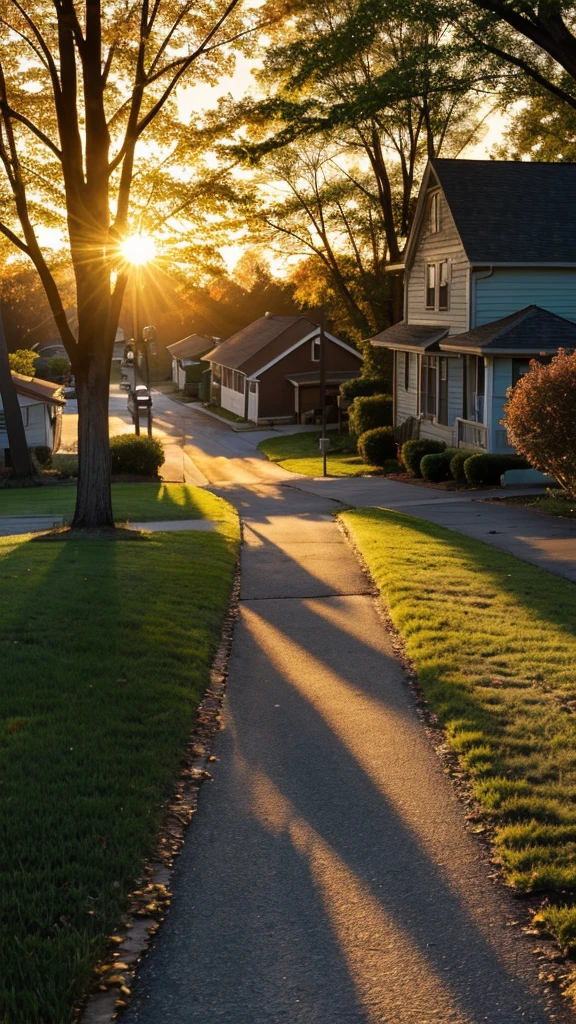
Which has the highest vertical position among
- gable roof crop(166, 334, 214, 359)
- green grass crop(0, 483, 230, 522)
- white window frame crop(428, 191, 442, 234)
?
white window frame crop(428, 191, 442, 234)

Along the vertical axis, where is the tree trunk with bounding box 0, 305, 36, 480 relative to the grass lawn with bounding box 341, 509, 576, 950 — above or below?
above

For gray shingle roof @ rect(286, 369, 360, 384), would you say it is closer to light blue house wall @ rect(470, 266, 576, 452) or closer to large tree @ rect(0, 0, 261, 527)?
light blue house wall @ rect(470, 266, 576, 452)

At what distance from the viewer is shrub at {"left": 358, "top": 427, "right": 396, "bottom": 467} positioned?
143 feet

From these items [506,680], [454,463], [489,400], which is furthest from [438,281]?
[506,680]

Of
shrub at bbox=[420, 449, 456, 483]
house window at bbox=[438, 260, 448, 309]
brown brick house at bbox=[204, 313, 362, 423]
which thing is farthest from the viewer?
brown brick house at bbox=[204, 313, 362, 423]

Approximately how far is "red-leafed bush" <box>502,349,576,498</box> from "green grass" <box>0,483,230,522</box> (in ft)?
23.8

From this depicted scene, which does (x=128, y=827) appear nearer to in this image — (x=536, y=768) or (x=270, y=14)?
(x=536, y=768)

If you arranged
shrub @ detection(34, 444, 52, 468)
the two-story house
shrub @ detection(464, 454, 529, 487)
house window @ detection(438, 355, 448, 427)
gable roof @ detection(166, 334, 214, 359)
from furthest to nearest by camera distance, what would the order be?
1. gable roof @ detection(166, 334, 214, 359)
2. shrub @ detection(34, 444, 52, 468)
3. house window @ detection(438, 355, 448, 427)
4. the two-story house
5. shrub @ detection(464, 454, 529, 487)

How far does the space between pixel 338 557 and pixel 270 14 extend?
938cm

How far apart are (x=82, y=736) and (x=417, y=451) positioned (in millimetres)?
29423

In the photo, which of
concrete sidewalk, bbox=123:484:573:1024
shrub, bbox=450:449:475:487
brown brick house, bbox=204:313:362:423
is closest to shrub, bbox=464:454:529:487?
shrub, bbox=450:449:475:487

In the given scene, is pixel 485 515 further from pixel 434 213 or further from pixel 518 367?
pixel 434 213

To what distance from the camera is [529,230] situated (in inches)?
1320

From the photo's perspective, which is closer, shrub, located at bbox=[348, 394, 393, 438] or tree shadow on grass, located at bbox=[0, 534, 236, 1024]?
tree shadow on grass, located at bbox=[0, 534, 236, 1024]
